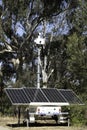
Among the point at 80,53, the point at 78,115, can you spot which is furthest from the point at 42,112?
the point at 80,53

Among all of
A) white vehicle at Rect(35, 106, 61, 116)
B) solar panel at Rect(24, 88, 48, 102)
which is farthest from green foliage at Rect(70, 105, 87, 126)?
solar panel at Rect(24, 88, 48, 102)

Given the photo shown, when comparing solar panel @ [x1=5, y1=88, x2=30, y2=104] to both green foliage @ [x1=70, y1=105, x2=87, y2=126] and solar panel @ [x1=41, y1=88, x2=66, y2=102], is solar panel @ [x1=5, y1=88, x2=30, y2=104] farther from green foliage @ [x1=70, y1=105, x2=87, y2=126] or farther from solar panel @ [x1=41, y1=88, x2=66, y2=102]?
green foliage @ [x1=70, y1=105, x2=87, y2=126]

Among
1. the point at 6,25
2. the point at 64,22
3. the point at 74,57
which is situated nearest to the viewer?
the point at 74,57

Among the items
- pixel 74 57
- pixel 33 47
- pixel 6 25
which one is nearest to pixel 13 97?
pixel 74 57

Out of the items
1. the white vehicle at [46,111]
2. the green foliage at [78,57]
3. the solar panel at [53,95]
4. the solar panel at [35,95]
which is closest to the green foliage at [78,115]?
the solar panel at [53,95]

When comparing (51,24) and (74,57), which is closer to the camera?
(74,57)

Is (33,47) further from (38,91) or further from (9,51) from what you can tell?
(38,91)

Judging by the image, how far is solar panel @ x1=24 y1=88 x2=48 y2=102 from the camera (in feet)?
70.8

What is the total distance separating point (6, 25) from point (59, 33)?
6.58m

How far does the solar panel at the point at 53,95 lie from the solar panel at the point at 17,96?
121 centimetres

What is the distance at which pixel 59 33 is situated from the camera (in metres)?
42.0

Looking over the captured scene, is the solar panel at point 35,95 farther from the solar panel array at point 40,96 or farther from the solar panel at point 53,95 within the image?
the solar panel at point 53,95

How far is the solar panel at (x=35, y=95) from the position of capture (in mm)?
21578

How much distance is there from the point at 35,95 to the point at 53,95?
1009mm
